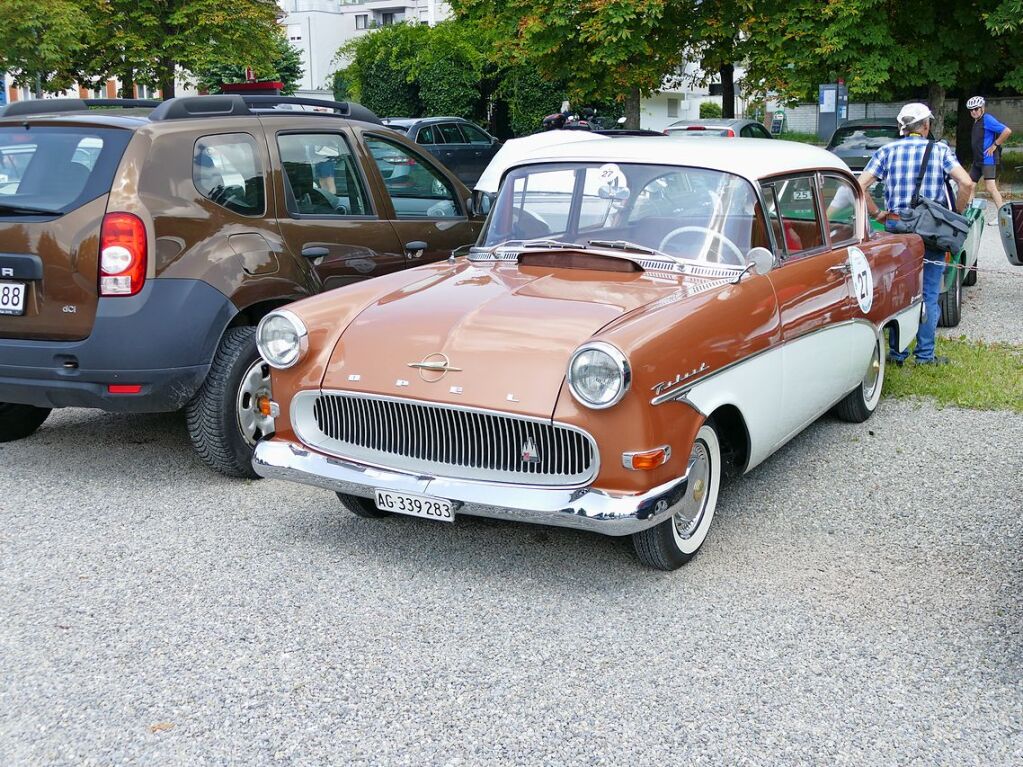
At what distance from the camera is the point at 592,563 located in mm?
4840

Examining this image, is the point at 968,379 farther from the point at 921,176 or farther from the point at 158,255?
the point at 158,255

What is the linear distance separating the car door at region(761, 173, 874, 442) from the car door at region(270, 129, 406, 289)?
2455mm

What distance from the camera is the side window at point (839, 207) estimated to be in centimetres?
634

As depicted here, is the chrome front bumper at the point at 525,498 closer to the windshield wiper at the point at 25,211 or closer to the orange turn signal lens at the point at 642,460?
the orange turn signal lens at the point at 642,460

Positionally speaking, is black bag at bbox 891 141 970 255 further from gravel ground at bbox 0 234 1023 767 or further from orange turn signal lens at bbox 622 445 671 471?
orange turn signal lens at bbox 622 445 671 471

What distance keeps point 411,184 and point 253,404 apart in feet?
7.03

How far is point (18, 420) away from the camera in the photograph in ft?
22.4

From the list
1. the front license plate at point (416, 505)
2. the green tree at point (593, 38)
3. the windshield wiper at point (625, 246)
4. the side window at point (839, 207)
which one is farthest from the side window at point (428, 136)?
the front license plate at point (416, 505)

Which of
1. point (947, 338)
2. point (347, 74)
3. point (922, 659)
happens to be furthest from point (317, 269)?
point (347, 74)

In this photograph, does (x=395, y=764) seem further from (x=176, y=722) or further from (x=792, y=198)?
(x=792, y=198)

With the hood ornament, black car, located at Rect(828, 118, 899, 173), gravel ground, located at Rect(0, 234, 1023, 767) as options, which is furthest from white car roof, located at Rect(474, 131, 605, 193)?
black car, located at Rect(828, 118, 899, 173)

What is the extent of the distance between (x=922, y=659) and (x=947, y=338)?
602 cm

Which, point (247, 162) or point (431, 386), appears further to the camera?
point (247, 162)

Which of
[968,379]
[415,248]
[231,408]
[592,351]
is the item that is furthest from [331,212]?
[968,379]
